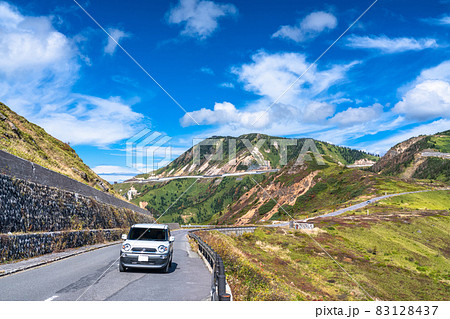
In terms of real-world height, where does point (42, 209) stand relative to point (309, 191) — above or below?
below

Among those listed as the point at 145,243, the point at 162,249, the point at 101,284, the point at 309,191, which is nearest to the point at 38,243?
the point at 145,243

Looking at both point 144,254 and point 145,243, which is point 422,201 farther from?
point 144,254

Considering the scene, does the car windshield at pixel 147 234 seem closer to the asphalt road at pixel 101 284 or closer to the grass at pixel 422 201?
the asphalt road at pixel 101 284

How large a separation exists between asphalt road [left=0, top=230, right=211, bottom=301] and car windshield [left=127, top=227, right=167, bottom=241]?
154 cm

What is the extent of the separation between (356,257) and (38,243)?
35706mm

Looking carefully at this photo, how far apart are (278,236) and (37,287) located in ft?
139

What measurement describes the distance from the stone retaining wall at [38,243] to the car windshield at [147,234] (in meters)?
5.82

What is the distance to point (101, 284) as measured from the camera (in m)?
11.1

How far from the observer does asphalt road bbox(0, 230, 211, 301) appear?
9.26m

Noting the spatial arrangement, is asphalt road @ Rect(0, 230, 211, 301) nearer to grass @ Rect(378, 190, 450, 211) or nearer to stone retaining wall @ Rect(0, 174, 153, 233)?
stone retaining wall @ Rect(0, 174, 153, 233)

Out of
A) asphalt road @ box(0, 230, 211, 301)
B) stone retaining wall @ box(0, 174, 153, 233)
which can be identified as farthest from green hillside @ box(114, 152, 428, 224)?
asphalt road @ box(0, 230, 211, 301)
